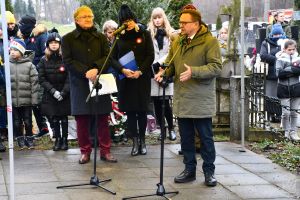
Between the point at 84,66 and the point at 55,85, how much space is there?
1.14 metres

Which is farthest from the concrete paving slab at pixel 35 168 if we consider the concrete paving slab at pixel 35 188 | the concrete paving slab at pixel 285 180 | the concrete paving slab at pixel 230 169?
the concrete paving slab at pixel 285 180

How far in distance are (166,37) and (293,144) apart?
8.54 feet

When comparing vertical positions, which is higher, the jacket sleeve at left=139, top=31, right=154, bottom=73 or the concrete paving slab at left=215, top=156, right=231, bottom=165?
the jacket sleeve at left=139, top=31, right=154, bottom=73

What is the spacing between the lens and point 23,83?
820 centimetres

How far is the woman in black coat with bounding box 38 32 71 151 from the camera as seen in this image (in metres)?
7.95

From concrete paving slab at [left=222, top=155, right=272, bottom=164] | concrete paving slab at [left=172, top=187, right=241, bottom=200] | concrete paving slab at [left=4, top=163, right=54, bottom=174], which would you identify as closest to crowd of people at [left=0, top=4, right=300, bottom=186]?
concrete paving slab at [left=172, top=187, right=241, bottom=200]

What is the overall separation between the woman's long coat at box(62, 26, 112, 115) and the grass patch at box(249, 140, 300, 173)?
2.45 m

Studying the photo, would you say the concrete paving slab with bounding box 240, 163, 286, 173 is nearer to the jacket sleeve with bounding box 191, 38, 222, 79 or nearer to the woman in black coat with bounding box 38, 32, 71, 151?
the jacket sleeve with bounding box 191, 38, 222, 79

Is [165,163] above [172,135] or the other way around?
the other way around

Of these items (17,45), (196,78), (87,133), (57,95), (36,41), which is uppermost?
(36,41)

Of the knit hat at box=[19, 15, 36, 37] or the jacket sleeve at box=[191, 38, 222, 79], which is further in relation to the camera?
Answer: the knit hat at box=[19, 15, 36, 37]

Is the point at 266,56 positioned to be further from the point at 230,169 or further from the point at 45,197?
the point at 45,197

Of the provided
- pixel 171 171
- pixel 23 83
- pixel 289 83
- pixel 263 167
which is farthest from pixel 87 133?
pixel 289 83

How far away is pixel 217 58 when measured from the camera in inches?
242
